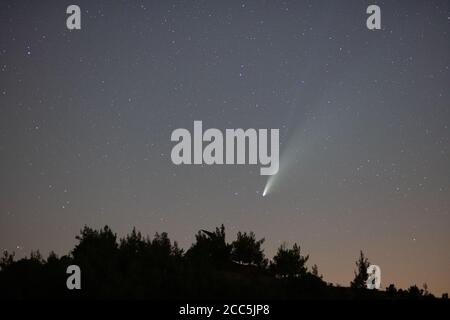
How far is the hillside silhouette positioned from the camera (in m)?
17.3

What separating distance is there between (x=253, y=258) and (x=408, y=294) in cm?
594

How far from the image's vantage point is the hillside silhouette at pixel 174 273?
17.3m

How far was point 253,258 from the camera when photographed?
75.2 ft

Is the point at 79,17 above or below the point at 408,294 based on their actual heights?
above

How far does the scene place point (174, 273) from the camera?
18250 mm
